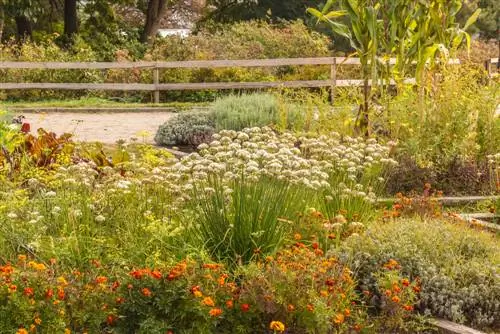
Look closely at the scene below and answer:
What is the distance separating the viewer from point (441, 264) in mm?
6188

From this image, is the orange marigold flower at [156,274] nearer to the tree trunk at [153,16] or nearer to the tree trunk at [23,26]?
the tree trunk at [23,26]

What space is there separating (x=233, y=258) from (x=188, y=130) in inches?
290

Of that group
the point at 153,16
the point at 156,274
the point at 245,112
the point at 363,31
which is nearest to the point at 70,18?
the point at 153,16

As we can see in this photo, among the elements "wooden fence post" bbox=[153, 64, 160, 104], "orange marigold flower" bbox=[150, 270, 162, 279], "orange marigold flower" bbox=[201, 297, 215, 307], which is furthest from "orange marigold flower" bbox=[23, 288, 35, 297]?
"wooden fence post" bbox=[153, 64, 160, 104]

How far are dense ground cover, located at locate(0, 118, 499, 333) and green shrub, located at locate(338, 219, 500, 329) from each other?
0.01 metres

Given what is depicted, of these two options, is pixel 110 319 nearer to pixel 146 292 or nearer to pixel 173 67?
pixel 146 292

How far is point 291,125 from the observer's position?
13.1 metres

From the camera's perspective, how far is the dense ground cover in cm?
509

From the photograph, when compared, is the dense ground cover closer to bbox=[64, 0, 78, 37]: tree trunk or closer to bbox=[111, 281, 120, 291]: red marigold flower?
bbox=[111, 281, 120, 291]: red marigold flower

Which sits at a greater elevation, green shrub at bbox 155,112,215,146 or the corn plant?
the corn plant

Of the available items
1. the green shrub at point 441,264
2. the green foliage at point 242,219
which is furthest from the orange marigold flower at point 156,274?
the green shrub at point 441,264

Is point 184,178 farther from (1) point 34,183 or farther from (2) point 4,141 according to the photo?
(2) point 4,141

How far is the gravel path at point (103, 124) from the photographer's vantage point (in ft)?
50.3

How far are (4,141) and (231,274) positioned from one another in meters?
4.34
